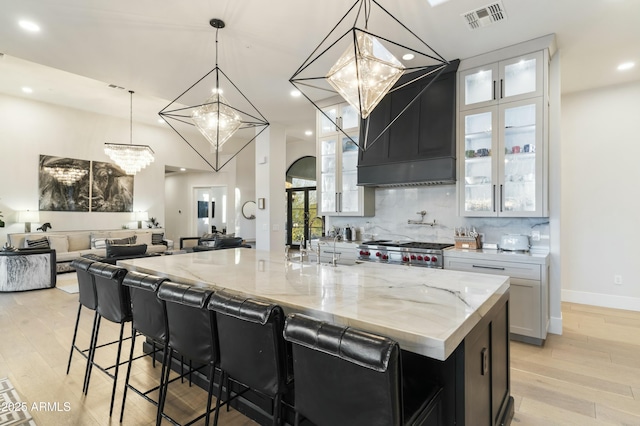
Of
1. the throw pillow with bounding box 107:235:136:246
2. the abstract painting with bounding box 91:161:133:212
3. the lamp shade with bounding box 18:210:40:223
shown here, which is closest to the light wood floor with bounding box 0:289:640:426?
the throw pillow with bounding box 107:235:136:246

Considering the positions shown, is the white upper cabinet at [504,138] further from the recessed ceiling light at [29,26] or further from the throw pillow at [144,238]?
the throw pillow at [144,238]

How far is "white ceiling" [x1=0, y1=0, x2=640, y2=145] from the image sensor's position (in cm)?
281

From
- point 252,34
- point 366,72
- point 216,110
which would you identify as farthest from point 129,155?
point 366,72

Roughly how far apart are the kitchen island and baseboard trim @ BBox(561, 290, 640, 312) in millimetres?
3588

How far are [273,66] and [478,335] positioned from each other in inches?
146

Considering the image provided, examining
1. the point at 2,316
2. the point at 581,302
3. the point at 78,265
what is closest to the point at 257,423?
the point at 78,265

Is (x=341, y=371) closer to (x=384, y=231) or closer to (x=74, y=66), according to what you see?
(x=384, y=231)

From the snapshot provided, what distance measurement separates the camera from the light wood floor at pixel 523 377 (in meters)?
2.12

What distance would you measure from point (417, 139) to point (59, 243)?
7741 mm

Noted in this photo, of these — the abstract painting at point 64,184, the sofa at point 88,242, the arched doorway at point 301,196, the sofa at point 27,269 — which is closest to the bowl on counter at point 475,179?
the sofa at point 88,242

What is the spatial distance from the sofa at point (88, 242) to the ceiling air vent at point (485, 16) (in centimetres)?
581

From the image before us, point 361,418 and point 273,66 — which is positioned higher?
point 273,66

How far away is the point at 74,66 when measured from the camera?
396 centimetres

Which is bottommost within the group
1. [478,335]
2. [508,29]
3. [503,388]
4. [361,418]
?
[503,388]
